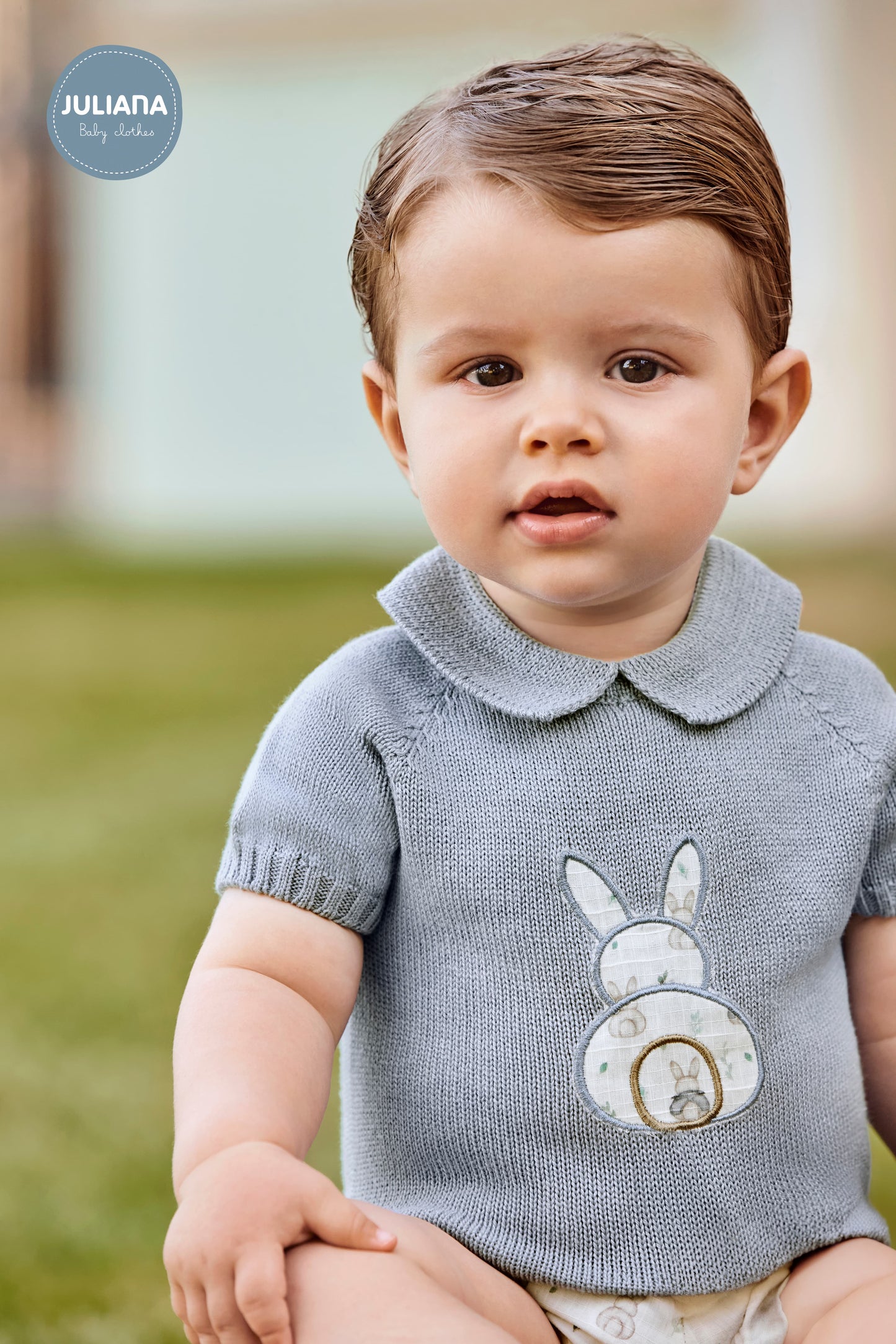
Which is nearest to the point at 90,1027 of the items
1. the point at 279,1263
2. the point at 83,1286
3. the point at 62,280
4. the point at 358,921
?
the point at 83,1286

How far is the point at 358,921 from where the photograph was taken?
2.99ft

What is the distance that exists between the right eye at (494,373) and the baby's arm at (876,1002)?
0.44 meters

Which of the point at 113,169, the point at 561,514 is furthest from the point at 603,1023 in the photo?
the point at 113,169

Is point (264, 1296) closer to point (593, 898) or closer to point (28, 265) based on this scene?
point (593, 898)

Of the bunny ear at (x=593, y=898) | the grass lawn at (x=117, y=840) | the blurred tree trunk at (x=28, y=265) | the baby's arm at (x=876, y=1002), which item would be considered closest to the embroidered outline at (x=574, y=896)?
the bunny ear at (x=593, y=898)

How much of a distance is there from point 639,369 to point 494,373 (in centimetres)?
8

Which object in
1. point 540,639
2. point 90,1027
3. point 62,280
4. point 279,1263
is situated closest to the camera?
point 279,1263

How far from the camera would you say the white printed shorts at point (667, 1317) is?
0.87 metres

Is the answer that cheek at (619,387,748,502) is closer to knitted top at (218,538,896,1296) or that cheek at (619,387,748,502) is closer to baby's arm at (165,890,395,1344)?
knitted top at (218,538,896,1296)

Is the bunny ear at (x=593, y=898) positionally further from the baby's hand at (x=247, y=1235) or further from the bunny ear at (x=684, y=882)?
the baby's hand at (x=247, y=1235)

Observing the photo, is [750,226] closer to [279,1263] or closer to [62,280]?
[279,1263]

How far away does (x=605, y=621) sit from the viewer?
98cm

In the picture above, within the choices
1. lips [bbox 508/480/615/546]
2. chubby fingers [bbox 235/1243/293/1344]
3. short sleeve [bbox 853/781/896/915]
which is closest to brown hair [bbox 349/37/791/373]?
lips [bbox 508/480/615/546]

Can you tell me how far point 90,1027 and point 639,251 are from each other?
4.45ft
